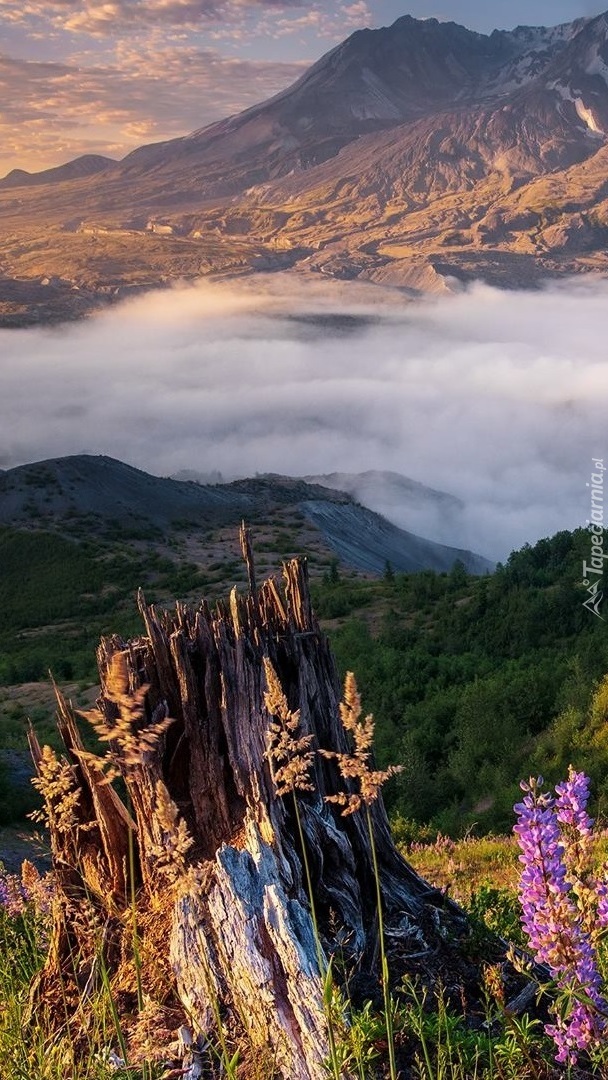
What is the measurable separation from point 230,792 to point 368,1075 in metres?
1.59

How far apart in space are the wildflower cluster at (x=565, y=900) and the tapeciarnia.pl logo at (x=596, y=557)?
91.3 ft

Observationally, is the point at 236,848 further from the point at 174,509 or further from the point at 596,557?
the point at 174,509

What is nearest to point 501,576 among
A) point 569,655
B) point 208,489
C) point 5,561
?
point 569,655

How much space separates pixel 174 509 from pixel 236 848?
3843 inches

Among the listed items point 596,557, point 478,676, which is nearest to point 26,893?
point 478,676

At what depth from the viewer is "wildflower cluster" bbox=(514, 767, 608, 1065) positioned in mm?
2623

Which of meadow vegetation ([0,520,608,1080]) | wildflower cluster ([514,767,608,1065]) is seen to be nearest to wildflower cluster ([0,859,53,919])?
meadow vegetation ([0,520,608,1080])

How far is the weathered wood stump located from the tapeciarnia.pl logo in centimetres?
2601

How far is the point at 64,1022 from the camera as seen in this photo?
435 cm

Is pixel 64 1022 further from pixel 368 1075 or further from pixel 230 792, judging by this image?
pixel 368 1075

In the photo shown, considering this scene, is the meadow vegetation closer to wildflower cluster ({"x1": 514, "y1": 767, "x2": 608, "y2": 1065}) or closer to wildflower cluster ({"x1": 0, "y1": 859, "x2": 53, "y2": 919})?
wildflower cluster ({"x1": 0, "y1": 859, "x2": 53, "y2": 919})

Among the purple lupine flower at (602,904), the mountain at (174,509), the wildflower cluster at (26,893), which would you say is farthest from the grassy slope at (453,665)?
the mountain at (174,509)

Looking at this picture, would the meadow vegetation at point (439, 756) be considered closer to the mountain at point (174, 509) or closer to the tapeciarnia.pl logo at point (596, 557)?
the tapeciarnia.pl logo at point (596, 557)

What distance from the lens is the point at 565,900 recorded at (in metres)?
2.62
